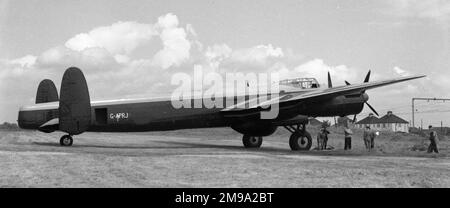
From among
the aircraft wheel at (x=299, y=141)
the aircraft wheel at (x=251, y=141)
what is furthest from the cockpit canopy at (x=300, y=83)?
the aircraft wheel at (x=251, y=141)

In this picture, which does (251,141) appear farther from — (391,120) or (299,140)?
(391,120)

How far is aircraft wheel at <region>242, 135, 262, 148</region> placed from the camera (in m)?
23.5

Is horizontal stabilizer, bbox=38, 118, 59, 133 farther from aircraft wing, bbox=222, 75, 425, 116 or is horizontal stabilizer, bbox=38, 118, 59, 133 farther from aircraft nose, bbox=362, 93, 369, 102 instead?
aircraft nose, bbox=362, 93, 369, 102

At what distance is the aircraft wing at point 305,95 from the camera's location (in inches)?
768

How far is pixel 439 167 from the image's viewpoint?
1345cm

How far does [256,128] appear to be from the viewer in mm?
21797

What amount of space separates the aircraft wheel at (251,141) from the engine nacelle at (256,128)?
4.57 feet

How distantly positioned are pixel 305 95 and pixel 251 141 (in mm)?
4542

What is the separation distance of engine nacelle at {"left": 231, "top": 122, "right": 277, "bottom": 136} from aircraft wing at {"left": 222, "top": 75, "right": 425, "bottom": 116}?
2.80 feet

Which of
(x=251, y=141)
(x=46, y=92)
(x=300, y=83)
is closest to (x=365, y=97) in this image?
(x=300, y=83)

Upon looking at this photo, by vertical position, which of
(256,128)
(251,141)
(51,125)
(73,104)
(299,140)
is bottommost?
(251,141)
